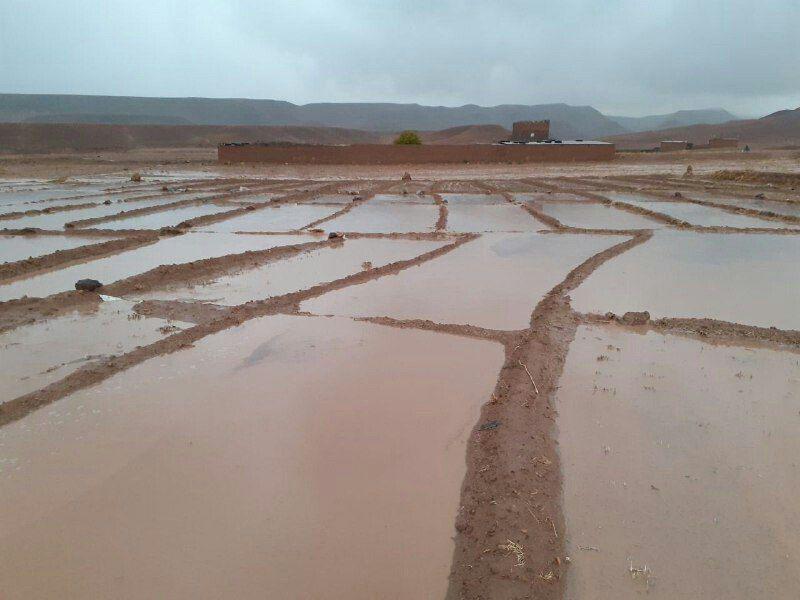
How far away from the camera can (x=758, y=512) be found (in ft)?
10.3

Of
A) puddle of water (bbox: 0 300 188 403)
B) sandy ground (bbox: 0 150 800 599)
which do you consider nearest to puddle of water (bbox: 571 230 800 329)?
sandy ground (bbox: 0 150 800 599)

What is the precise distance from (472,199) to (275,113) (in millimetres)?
126421

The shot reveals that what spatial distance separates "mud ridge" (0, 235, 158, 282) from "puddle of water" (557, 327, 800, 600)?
8520mm

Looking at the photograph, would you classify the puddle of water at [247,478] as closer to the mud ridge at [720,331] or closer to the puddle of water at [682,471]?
the puddle of water at [682,471]

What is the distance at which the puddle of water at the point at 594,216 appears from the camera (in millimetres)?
12656

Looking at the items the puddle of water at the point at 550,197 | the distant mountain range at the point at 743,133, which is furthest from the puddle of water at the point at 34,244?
the distant mountain range at the point at 743,133

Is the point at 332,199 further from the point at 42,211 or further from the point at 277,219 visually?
the point at 42,211

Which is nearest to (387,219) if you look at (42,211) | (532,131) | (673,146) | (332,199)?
(332,199)

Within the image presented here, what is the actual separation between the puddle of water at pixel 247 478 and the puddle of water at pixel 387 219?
7.29 m

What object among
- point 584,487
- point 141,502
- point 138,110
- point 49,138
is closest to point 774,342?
point 584,487

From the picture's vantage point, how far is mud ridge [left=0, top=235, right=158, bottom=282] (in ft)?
27.1

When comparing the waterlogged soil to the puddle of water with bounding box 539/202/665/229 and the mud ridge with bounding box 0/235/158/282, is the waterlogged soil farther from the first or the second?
the mud ridge with bounding box 0/235/158/282

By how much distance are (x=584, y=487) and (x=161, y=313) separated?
17.8ft

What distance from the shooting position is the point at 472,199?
1773 centimetres
